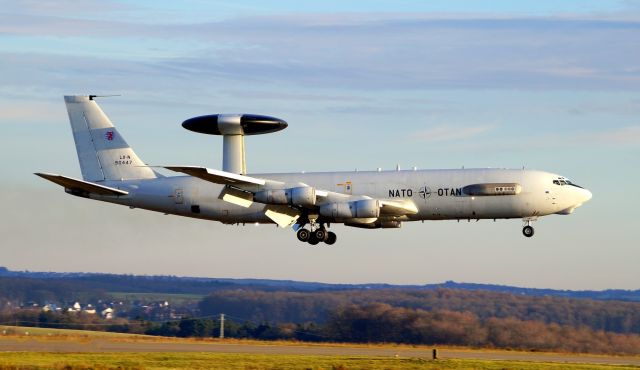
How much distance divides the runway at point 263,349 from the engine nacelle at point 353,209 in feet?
26.0

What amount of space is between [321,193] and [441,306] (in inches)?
1117

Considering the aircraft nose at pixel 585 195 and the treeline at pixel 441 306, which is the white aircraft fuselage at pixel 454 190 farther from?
the treeline at pixel 441 306

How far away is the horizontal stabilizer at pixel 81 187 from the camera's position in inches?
3041

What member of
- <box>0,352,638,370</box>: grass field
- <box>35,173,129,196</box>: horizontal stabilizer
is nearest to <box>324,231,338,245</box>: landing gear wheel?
<box>35,173,129,196</box>: horizontal stabilizer

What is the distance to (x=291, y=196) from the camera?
74.3m

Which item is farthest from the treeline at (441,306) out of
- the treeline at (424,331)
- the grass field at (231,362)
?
the grass field at (231,362)

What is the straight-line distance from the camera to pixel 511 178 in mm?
75125

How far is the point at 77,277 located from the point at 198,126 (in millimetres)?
67286

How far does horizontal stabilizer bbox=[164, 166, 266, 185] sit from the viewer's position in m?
71.1

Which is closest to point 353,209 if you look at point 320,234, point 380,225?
point 320,234

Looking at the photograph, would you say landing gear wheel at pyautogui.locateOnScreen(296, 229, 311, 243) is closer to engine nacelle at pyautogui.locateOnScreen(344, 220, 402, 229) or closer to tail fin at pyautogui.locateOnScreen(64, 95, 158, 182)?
engine nacelle at pyautogui.locateOnScreen(344, 220, 402, 229)

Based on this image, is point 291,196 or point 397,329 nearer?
point 291,196

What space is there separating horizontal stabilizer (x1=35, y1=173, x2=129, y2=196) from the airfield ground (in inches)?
393

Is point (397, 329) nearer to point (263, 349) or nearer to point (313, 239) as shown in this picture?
point (313, 239)
